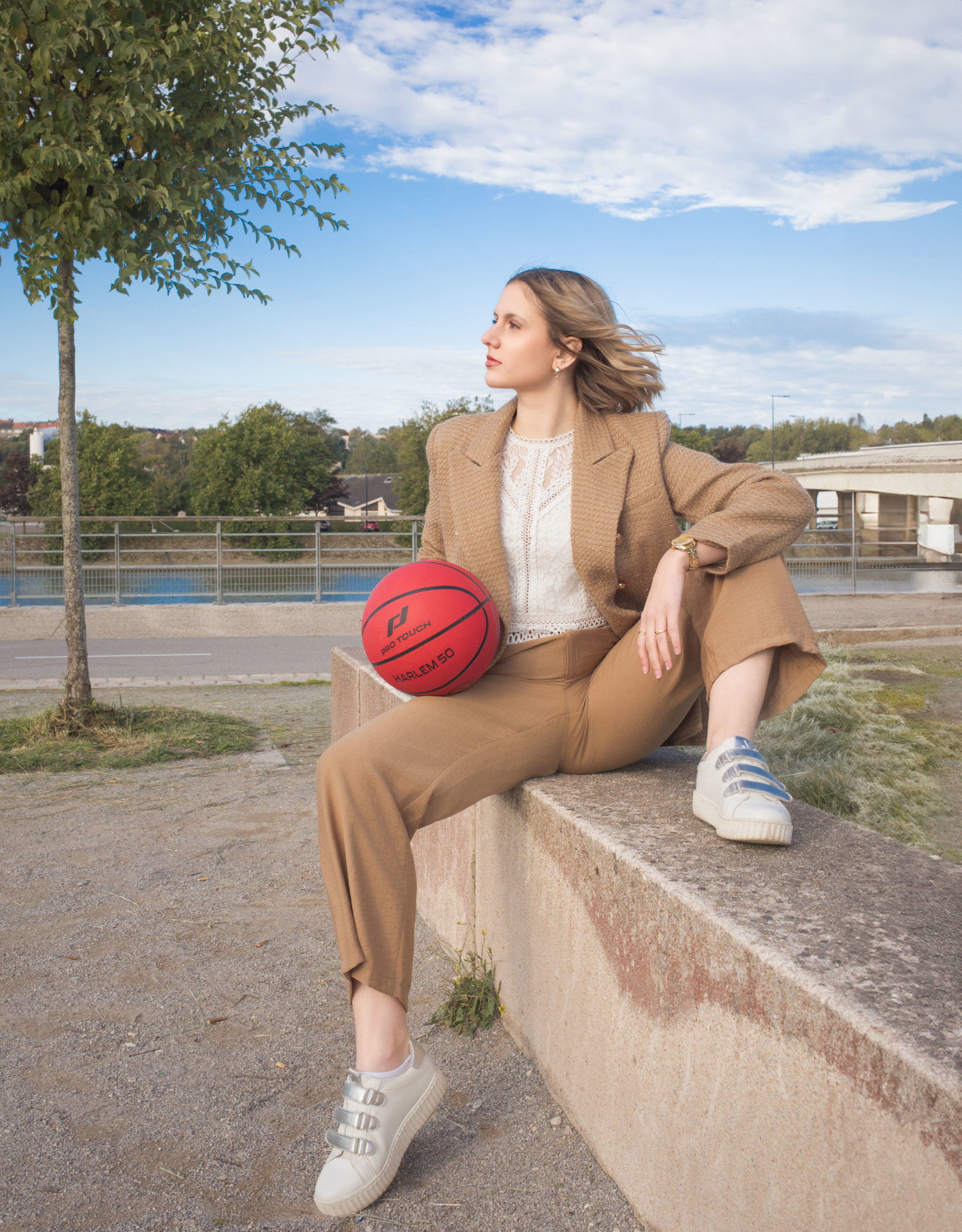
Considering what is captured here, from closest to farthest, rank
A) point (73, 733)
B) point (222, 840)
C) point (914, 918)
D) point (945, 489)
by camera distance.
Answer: point (914, 918)
point (222, 840)
point (73, 733)
point (945, 489)

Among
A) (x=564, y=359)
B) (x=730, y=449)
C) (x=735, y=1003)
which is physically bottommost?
(x=735, y=1003)

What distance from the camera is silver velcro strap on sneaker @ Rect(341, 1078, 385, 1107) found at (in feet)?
7.18

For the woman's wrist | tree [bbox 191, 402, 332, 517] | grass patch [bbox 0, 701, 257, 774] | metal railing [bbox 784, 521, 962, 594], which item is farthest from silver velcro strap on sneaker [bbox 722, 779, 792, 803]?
tree [bbox 191, 402, 332, 517]

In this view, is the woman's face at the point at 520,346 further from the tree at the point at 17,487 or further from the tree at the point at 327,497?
the tree at the point at 17,487

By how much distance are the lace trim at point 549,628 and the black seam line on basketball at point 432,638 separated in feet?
0.52

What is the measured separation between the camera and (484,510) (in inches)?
116

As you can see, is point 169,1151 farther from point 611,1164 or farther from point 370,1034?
point 611,1164

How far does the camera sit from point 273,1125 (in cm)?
244

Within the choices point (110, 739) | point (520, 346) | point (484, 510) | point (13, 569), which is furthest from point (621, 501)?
point (13, 569)

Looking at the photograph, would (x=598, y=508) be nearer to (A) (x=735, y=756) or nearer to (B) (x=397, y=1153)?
(A) (x=735, y=756)

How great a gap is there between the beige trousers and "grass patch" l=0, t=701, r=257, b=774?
4223 millimetres

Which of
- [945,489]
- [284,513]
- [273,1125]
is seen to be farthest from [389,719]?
[284,513]

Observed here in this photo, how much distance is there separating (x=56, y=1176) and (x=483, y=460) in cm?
199

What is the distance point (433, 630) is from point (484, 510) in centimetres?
43
